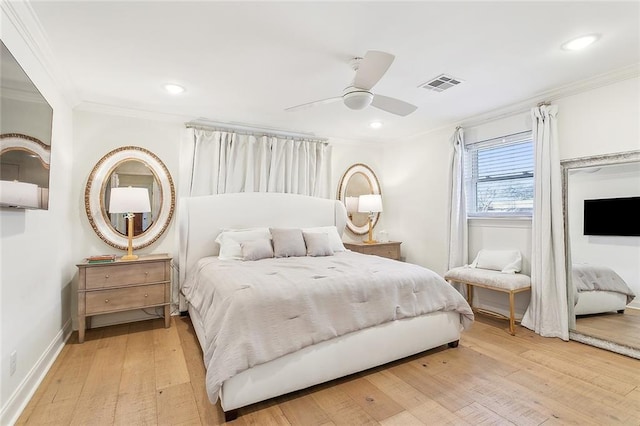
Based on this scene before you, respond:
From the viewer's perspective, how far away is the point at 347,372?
2258mm

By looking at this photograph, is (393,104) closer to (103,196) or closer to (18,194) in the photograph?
(18,194)

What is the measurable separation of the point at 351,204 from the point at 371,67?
10.2 ft

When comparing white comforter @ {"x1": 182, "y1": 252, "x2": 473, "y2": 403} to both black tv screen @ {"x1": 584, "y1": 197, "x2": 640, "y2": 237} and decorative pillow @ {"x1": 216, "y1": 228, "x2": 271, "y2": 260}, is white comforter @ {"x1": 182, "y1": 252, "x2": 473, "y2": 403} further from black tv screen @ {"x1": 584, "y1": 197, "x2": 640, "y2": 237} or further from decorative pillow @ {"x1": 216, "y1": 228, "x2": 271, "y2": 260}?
black tv screen @ {"x1": 584, "y1": 197, "x2": 640, "y2": 237}

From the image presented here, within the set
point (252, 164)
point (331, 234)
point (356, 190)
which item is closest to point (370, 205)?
point (356, 190)

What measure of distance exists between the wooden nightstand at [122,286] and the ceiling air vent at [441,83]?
3273 mm

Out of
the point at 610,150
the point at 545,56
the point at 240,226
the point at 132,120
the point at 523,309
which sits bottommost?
the point at 523,309

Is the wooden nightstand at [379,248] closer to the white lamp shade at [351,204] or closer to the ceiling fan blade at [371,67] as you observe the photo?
the white lamp shade at [351,204]

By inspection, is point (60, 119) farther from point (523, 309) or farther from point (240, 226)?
point (523, 309)

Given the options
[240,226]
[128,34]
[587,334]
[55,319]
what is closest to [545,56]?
[587,334]

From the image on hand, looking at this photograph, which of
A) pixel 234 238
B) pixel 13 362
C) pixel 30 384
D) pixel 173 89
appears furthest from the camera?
pixel 234 238

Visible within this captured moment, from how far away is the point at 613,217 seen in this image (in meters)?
2.88

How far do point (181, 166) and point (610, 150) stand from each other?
462 cm

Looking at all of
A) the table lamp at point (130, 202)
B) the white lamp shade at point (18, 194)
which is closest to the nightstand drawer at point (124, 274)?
the table lamp at point (130, 202)

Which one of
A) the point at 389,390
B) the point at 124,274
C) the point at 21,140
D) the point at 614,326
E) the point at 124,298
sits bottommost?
the point at 389,390
